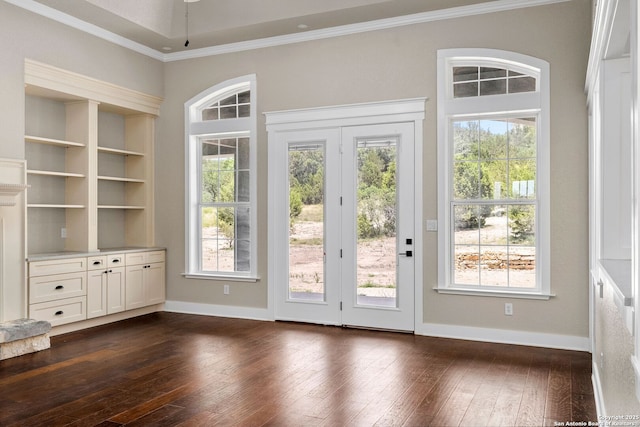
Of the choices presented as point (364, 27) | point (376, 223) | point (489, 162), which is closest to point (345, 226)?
point (376, 223)

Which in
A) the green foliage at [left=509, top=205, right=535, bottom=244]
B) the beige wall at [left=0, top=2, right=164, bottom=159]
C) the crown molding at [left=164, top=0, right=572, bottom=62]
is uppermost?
the crown molding at [left=164, top=0, right=572, bottom=62]

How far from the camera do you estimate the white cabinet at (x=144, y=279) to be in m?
6.37

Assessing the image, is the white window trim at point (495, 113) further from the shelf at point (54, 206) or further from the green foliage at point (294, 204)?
the shelf at point (54, 206)

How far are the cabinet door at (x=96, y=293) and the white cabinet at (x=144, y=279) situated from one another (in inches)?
13.8

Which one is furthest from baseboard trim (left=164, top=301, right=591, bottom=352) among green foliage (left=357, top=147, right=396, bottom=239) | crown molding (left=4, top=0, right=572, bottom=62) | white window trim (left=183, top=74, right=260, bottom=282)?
crown molding (left=4, top=0, right=572, bottom=62)

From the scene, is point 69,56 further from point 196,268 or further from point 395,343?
point 395,343

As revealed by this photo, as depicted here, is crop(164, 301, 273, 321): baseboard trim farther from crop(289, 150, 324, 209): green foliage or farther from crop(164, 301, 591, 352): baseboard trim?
crop(289, 150, 324, 209): green foliage

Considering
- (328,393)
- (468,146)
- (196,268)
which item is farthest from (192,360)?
(468,146)

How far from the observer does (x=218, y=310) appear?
21.6ft

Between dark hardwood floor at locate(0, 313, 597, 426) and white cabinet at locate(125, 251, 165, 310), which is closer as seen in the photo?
dark hardwood floor at locate(0, 313, 597, 426)

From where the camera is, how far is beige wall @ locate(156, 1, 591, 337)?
4941 mm

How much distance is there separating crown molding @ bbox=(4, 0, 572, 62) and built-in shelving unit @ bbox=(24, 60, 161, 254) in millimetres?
569

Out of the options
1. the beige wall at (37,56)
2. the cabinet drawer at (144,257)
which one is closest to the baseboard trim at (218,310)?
the cabinet drawer at (144,257)

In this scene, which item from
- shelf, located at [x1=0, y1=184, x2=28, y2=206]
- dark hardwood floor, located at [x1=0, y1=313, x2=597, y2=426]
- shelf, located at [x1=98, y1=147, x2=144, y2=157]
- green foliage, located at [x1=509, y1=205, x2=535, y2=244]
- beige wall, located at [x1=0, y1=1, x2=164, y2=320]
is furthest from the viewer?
shelf, located at [x1=98, y1=147, x2=144, y2=157]
